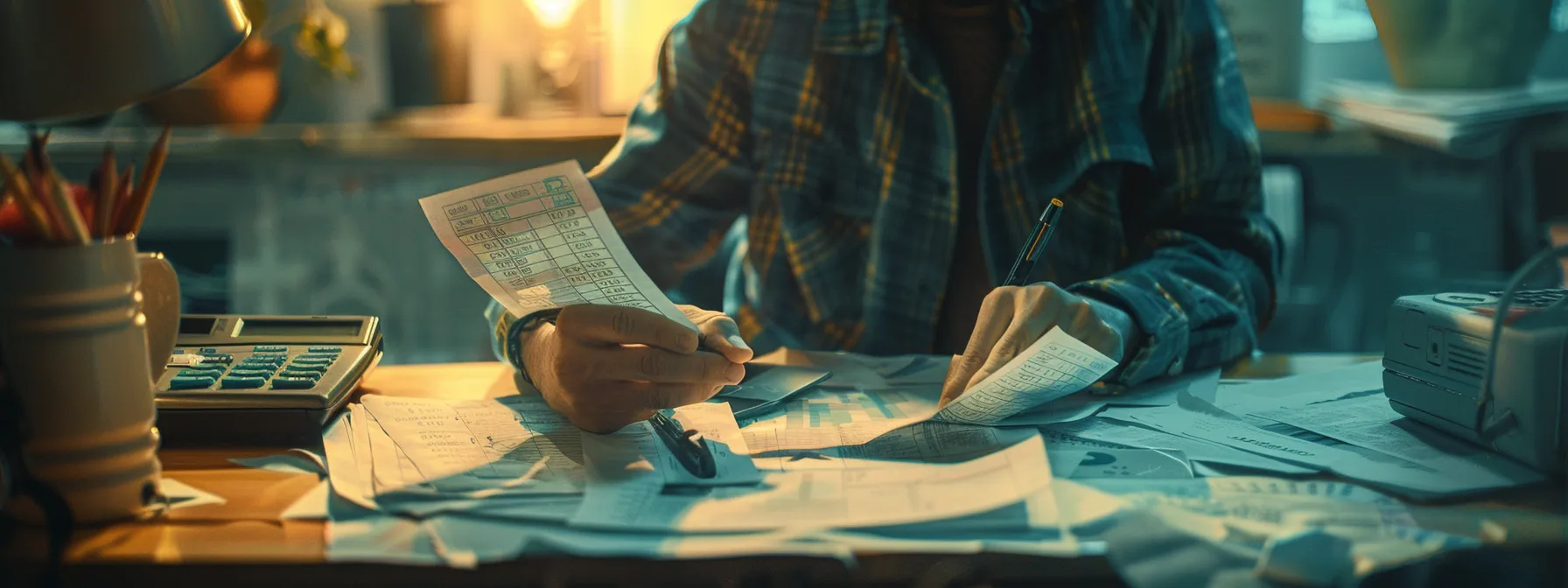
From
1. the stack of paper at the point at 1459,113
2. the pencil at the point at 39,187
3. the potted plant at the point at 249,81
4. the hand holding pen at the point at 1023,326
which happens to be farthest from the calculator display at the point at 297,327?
the stack of paper at the point at 1459,113

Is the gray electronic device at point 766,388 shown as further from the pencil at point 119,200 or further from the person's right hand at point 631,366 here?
the pencil at point 119,200

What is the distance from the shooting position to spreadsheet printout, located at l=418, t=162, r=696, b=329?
2.19ft

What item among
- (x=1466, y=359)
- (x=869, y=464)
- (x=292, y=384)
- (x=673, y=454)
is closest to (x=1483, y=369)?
(x=1466, y=359)

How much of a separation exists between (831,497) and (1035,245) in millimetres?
307

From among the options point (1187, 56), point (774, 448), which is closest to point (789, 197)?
point (1187, 56)

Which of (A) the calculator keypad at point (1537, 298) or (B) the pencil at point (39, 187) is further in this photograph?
(A) the calculator keypad at point (1537, 298)

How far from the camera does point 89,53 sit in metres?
0.56

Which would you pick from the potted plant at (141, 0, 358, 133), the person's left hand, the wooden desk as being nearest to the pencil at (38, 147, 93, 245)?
the wooden desk

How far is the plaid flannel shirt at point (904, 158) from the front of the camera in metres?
1.02

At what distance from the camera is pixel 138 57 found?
1.87ft

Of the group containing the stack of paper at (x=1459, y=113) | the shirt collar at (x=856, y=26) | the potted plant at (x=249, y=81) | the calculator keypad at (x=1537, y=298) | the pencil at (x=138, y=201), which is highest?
the shirt collar at (x=856, y=26)

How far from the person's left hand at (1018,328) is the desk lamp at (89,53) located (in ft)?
1.59

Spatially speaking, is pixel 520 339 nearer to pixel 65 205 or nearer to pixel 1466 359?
pixel 65 205

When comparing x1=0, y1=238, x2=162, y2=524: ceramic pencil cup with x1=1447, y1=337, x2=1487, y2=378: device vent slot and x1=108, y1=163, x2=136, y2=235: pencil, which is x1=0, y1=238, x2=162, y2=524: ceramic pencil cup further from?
x1=1447, y1=337, x2=1487, y2=378: device vent slot
